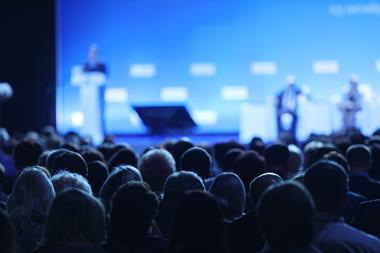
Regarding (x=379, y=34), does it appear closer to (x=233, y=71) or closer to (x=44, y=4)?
(x=233, y=71)

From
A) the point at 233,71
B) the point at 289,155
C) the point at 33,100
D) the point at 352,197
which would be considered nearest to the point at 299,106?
the point at 233,71

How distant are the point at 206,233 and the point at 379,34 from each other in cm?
1256

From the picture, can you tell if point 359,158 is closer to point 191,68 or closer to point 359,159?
point 359,159

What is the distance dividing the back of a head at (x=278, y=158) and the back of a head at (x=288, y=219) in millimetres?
3045

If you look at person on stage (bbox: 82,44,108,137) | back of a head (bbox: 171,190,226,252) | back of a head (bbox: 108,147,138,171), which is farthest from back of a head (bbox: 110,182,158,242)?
person on stage (bbox: 82,44,108,137)

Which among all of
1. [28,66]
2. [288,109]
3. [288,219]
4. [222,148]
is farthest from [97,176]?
[28,66]

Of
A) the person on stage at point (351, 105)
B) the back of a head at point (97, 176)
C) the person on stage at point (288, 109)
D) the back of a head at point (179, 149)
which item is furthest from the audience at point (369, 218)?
the person on stage at point (351, 105)

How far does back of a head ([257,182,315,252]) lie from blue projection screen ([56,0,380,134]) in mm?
11769

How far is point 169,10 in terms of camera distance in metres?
14.3

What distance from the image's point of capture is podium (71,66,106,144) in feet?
43.4

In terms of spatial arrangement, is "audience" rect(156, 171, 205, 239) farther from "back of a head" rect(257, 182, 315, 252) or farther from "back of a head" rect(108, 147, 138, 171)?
"back of a head" rect(108, 147, 138, 171)

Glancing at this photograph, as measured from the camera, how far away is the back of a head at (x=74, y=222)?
2447 mm

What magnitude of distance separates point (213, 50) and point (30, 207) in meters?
11.2

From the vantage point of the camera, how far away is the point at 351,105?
1268cm
